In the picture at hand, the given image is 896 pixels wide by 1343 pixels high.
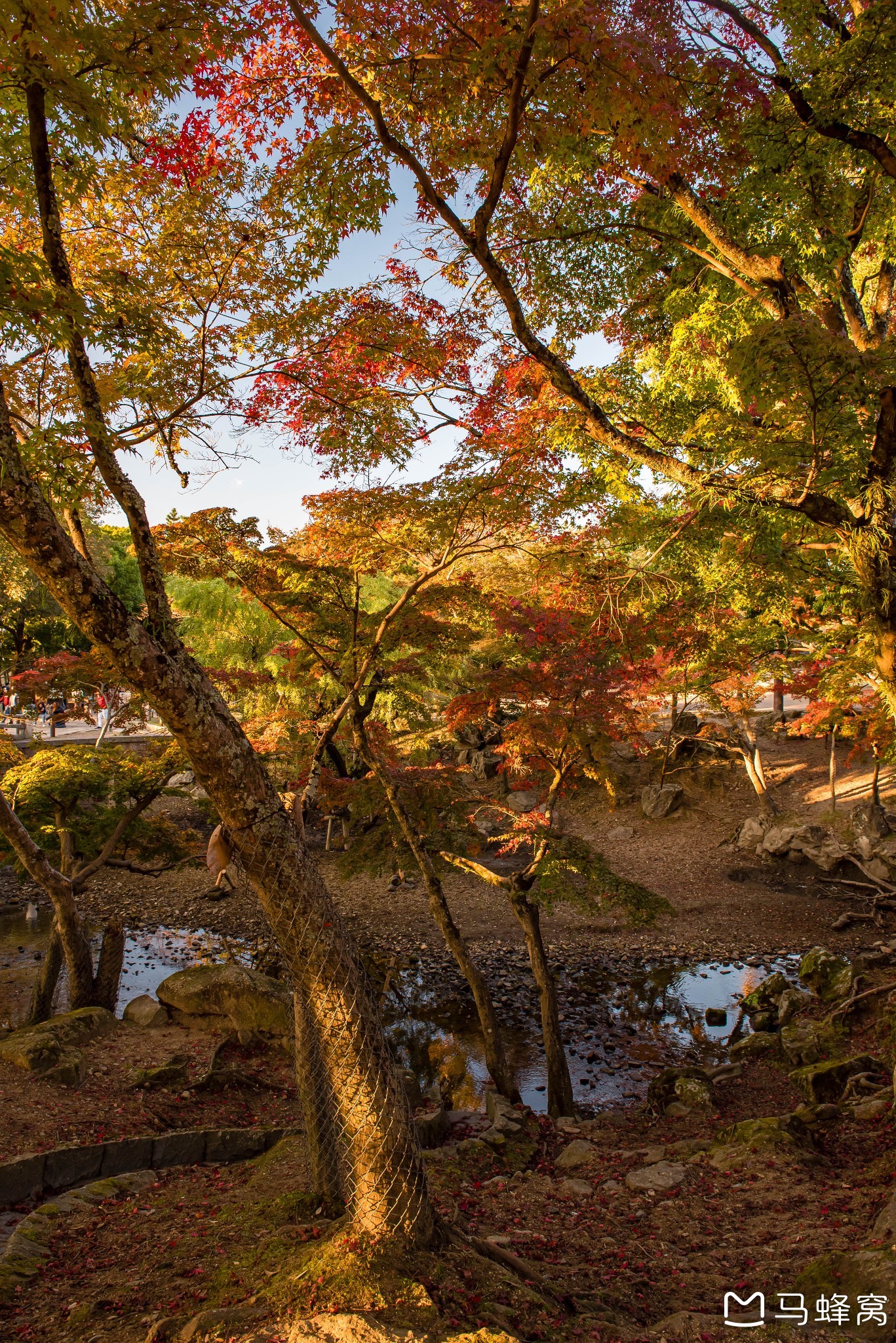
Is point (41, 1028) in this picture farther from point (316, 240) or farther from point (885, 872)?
point (885, 872)

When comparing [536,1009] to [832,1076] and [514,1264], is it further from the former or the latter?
[514,1264]

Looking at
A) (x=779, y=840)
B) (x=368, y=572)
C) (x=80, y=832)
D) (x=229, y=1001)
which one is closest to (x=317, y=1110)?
(x=368, y=572)

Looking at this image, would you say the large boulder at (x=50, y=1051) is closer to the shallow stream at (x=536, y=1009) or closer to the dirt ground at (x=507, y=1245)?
the shallow stream at (x=536, y=1009)

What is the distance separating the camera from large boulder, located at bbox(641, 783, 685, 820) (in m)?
17.6

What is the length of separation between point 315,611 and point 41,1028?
19.2 feet

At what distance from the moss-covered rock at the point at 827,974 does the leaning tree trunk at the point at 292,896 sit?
7.99 metres

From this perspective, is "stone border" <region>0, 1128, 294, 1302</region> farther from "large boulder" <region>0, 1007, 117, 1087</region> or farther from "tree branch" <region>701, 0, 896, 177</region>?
"tree branch" <region>701, 0, 896, 177</region>

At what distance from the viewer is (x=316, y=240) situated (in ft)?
18.0

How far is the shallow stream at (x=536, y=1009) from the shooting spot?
866 cm

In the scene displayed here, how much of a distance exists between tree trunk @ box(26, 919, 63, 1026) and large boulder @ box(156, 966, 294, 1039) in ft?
4.57

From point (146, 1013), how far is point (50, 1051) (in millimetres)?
2134

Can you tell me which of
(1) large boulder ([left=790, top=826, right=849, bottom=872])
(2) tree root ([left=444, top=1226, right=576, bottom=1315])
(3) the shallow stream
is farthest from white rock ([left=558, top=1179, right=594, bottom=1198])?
(1) large boulder ([left=790, top=826, right=849, bottom=872])

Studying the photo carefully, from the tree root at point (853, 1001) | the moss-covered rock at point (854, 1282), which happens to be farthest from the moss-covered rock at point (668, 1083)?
the moss-covered rock at point (854, 1282)

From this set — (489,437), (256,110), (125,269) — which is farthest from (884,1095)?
(256,110)
